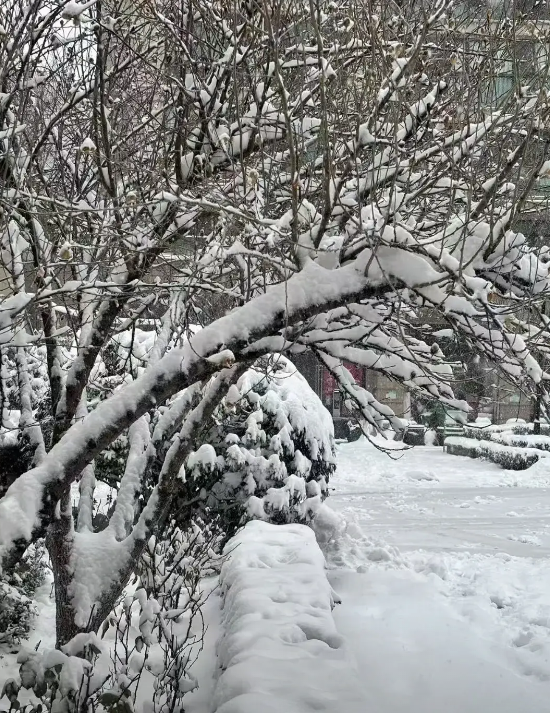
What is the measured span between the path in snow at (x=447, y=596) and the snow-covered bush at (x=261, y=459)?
968mm

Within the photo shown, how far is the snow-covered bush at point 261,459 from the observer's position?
7828 millimetres

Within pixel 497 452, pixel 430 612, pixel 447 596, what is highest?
pixel 430 612

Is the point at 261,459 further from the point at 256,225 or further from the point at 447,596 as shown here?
the point at 256,225

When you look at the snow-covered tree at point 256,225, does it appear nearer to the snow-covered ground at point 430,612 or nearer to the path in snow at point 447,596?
the snow-covered ground at point 430,612

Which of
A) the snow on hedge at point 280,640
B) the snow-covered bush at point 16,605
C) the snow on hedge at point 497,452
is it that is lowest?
the snow on hedge at point 497,452

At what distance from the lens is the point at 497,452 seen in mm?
17859

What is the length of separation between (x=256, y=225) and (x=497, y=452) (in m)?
15.3

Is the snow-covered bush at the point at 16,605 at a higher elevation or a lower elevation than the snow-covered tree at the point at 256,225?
lower

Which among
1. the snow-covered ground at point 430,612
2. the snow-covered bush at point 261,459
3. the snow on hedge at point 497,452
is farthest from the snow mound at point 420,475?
the snow-covered bush at point 261,459

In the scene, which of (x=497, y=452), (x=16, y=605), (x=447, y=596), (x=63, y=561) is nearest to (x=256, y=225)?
(x=63, y=561)

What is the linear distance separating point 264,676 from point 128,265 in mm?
2572

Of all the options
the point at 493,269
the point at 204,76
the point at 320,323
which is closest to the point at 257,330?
the point at 320,323

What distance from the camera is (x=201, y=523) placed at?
7.73m

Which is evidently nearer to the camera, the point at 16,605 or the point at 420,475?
the point at 16,605
